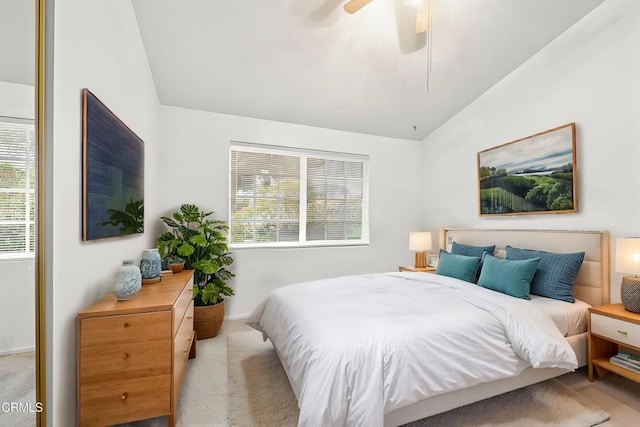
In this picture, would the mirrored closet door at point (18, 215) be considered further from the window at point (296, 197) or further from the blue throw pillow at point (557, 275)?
the blue throw pillow at point (557, 275)

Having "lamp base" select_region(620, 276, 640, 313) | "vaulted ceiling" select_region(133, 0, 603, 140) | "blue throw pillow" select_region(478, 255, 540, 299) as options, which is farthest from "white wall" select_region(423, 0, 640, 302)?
"blue throw pillow" select_region(478, 255, 540, 299)

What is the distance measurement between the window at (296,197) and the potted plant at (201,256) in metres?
0.53

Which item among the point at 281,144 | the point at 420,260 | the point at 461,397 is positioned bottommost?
the point at 461,397

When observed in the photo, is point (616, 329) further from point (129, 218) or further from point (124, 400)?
point (129, 218)

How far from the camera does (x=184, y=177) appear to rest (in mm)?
3404

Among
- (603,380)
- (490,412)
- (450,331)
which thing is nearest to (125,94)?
(450,331)

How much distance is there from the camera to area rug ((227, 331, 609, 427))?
1.78 m

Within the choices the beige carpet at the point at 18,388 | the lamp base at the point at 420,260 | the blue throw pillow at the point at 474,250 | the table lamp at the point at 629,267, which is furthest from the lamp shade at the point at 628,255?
the beige carpet at the point at 18,388

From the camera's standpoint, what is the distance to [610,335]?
6.88 ft

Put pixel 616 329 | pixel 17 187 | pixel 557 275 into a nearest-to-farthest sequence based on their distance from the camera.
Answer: pixel 17 187 → pixel 616 329 → pixel 557 275

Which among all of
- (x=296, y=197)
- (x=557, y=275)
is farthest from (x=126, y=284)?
(x=557, y=275)

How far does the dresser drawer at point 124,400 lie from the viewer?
4.90 feet

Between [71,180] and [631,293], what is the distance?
11.8 feet

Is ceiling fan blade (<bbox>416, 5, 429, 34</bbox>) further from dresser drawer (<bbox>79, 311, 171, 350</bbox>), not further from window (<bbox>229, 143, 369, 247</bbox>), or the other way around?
dresser drawer (<bbox>79, 311, 171, 350</bbox>)
